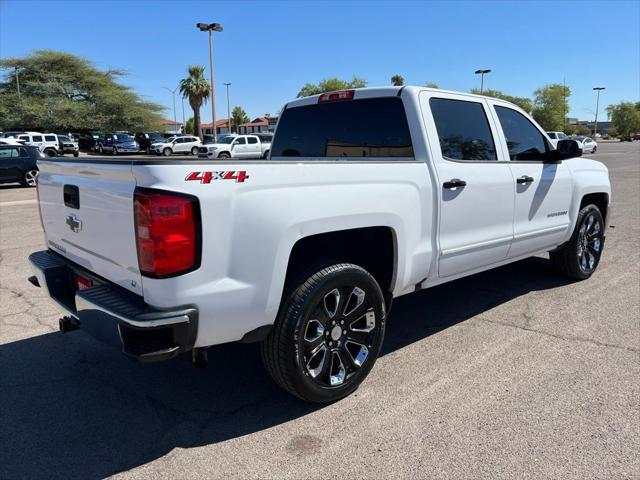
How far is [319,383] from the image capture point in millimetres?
2988

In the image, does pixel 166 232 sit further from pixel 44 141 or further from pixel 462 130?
pixel 44 141

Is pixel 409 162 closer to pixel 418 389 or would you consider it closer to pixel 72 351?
pixel 418 389

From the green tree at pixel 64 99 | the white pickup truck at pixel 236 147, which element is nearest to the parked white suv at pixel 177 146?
the white pickup truck at pixel 236 147

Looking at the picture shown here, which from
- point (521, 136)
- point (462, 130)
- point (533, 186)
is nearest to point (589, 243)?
point (533, 186)

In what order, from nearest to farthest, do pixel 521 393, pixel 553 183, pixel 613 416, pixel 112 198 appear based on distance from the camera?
pixel 112 198 → pixel 613 416 → pixel 521 393 → pixel 553 183

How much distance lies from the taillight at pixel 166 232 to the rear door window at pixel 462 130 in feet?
6.86

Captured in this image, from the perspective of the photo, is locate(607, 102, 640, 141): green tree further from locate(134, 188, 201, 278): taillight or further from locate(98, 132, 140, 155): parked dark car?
locate(134, 188, 201, 278): taillight

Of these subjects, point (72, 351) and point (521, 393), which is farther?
point (72, 351)

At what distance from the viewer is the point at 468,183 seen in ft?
12.4

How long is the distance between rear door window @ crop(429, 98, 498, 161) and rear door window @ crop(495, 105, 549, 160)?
0.30 metres

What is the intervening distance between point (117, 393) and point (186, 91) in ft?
217

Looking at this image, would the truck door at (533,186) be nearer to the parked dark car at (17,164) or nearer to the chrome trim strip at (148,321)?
the chrome trim strip at (148,321)

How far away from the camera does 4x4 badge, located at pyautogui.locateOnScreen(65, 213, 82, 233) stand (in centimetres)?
295

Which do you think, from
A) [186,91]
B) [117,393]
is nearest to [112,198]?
[117,393]
